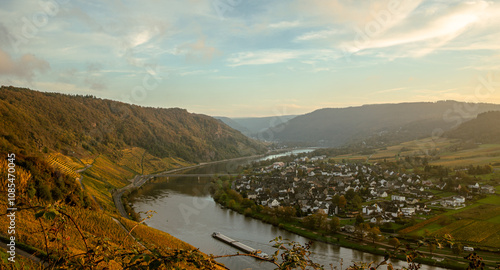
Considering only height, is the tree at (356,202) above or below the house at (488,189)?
below

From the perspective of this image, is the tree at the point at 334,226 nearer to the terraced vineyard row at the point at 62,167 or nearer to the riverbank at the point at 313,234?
the riverbank at the point at 313,234

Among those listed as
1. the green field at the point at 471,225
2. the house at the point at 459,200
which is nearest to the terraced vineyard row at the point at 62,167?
the green field at the point at 471,225

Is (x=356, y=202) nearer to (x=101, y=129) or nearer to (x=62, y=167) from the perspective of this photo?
(x=62, y=167)

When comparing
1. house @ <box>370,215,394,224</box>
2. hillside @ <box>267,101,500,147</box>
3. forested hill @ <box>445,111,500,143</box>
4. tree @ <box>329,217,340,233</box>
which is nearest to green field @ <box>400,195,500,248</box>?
house @ <box>370,215,394,224</box>

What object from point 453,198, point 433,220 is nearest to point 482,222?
point 433,220

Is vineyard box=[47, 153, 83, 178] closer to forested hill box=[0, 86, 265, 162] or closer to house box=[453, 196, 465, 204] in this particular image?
forested hill box=[0, 86, 265, 162]

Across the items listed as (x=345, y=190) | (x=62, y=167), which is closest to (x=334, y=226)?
(x=345, y=190)
